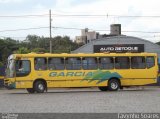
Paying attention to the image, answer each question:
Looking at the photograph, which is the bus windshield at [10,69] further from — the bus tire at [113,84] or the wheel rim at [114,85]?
the wheel rim at [114,85]

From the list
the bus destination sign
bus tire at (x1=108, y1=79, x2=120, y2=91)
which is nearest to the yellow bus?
bus tire at (x1=108, y1=79, x2=120, y2=91)

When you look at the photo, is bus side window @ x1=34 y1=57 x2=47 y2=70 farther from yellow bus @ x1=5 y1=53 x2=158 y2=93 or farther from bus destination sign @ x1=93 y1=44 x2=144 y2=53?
bus destination sign @ x1=93 y1=44 x2=144 y2=53

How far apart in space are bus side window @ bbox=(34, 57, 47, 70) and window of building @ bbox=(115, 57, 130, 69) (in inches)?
215

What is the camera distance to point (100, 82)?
3778 centimetres

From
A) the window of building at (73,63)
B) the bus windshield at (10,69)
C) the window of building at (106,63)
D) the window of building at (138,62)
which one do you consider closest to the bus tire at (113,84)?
the window of building at (106,63)

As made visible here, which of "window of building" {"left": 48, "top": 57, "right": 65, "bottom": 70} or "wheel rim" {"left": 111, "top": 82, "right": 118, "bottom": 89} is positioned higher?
"window of building" {"left": 48, "top": 57, "right": 65, "bottom": 70}

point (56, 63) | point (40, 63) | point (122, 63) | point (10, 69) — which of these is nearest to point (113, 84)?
point (122, 63)

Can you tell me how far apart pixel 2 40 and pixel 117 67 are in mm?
83220

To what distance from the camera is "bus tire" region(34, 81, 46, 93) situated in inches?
1416

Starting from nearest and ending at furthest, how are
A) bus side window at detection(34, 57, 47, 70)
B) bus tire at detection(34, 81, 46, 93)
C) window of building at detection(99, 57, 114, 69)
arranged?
bus tire at detection(34, 81, 46, 93)
bus side window at detection(34, 57, 47, 70)
window of building at detection(99, 57, 114, 69)

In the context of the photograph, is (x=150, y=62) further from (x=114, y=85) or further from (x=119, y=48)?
(x=119, y=48)

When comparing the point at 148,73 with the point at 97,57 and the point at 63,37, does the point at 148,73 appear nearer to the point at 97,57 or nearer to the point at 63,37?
the point at 97,57

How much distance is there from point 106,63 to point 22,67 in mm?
6365

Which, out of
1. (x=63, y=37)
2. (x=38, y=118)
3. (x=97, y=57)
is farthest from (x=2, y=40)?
(x=38, y=118)
